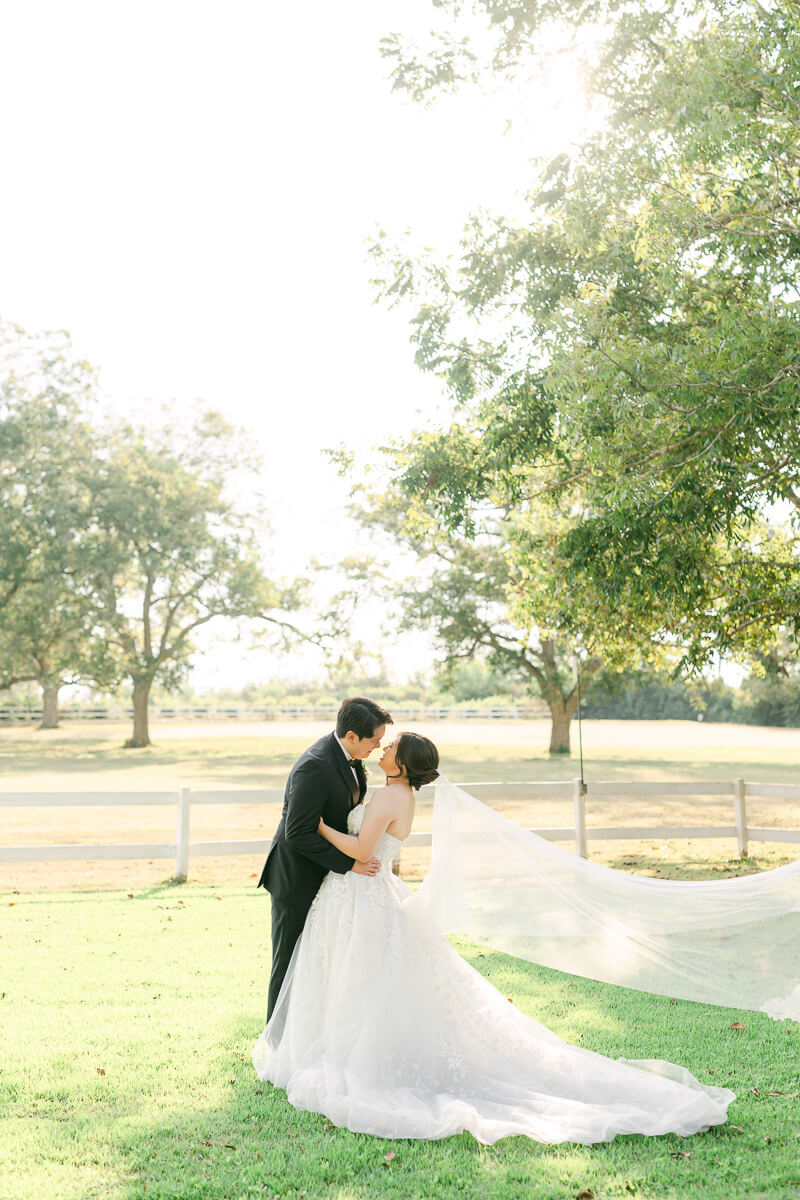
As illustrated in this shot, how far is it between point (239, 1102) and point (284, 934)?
75 centimetres

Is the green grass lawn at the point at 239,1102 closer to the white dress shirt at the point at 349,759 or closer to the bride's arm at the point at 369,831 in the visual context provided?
the bride's arm at the point at 369,831

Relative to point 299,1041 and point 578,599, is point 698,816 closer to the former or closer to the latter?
point 578,599

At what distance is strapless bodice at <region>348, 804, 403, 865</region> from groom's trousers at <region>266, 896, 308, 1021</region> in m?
0.46

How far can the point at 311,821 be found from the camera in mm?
4574

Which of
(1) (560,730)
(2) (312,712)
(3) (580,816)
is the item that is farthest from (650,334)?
(2) (312,712)

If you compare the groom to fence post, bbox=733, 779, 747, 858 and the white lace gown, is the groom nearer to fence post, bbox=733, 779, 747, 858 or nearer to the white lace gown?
the white lace gown

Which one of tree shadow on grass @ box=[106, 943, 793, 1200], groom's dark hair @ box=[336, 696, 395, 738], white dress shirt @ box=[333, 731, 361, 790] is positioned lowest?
tree shadow on grass @ box=[106, 943, 793, 1200]

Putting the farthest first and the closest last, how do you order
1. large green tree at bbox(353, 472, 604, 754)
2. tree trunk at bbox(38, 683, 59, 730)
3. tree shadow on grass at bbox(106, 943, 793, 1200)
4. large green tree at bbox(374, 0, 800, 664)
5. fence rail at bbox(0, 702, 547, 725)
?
fence rail at bbox(0, 702, 547, 725)
tree trunk at bbox(38, 683, 59, 730)
large green tree at bbox(353, 472, 604, 754)
large green tree at bbox(374, 0, 800, 664)
tree shadow on grass at bbox(106, 943, 793, 1200)

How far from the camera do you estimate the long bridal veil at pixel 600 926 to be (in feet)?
17.2

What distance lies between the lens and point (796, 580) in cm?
1154

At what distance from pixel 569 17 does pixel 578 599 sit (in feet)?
28.1

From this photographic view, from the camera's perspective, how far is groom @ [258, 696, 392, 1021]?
4590 mm

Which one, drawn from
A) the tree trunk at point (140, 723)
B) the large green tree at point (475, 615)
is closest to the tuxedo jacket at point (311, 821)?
the large green tree at point (475, 615)

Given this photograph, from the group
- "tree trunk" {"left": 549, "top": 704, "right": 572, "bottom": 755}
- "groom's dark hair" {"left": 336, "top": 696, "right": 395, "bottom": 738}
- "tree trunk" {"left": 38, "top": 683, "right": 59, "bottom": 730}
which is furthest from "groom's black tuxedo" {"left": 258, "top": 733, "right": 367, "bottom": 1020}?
"tree trunk" {"left": 38, "top": 683, "right": 59, "bottom": 730}
